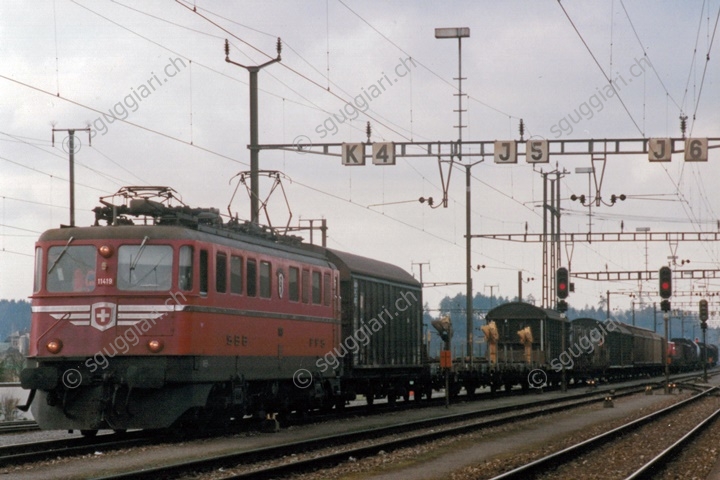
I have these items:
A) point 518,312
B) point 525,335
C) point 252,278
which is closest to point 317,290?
point 252,278

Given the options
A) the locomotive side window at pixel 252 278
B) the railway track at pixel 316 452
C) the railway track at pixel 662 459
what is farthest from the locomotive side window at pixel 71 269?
the railway track at pixel 662 459

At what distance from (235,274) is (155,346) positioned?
101 inches

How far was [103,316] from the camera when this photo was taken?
18.8 meters

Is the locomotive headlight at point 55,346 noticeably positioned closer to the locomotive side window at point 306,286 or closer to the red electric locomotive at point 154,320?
the red electric locomotive at point 154,320

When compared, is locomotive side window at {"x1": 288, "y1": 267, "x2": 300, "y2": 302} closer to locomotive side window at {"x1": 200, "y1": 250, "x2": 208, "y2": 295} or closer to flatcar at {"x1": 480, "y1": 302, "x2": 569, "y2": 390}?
locomotive side window at {"x1": 200, "y1": 250, "x2": 208, "y2": 295}

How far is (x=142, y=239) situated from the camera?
1922 cm

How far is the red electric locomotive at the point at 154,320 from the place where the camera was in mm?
18609

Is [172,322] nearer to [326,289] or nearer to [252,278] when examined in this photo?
[252,278]

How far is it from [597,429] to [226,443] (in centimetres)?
897

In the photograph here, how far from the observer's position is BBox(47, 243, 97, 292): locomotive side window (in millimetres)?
19172

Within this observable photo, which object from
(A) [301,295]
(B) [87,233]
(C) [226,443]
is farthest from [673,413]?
(B) [87,233]

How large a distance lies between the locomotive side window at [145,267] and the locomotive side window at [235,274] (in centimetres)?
169

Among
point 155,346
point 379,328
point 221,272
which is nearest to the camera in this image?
point 155,346

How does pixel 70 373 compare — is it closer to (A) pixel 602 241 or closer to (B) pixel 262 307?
(B) pixel 262 307
